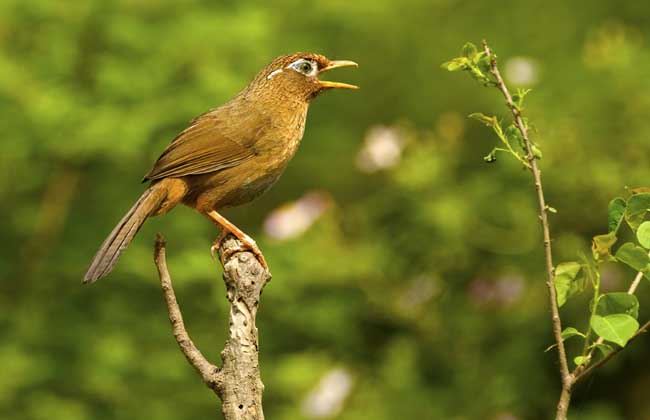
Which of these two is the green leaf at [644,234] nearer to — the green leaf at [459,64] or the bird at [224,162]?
the green leaf at [459,64]

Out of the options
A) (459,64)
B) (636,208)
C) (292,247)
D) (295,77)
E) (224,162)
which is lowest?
(636,208)

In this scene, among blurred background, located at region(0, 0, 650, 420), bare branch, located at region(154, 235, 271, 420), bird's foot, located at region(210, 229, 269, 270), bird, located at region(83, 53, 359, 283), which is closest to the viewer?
bare branch, located at region(154, 235, 271, 420)

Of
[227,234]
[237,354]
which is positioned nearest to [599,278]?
[237,354]

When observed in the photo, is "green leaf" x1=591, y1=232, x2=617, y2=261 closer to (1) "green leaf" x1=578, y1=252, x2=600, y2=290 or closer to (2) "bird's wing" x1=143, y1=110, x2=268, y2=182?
(1) "green leaf" x1=578, y1=252, x2=600, y2=290

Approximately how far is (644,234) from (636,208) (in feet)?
0.26

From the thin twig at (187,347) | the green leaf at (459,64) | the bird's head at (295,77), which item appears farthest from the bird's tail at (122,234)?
the green leaf at (459,64)

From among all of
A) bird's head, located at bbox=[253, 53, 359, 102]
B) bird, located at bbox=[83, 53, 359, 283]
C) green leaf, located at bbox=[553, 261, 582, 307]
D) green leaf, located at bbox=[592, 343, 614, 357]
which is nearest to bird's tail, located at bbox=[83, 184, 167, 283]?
bird, located at bbox=[83, 53, 359, 283]

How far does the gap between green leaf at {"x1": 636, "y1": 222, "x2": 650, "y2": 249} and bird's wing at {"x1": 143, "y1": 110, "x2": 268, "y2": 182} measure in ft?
7.71

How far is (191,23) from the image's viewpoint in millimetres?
6508

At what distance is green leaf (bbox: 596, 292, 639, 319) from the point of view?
81.4 inches

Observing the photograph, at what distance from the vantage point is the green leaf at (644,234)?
2061 mm

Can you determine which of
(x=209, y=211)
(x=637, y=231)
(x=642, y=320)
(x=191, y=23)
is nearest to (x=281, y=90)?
(x=209, y=211)

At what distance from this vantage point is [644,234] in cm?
209

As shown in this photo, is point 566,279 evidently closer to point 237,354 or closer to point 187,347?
point 237,354
